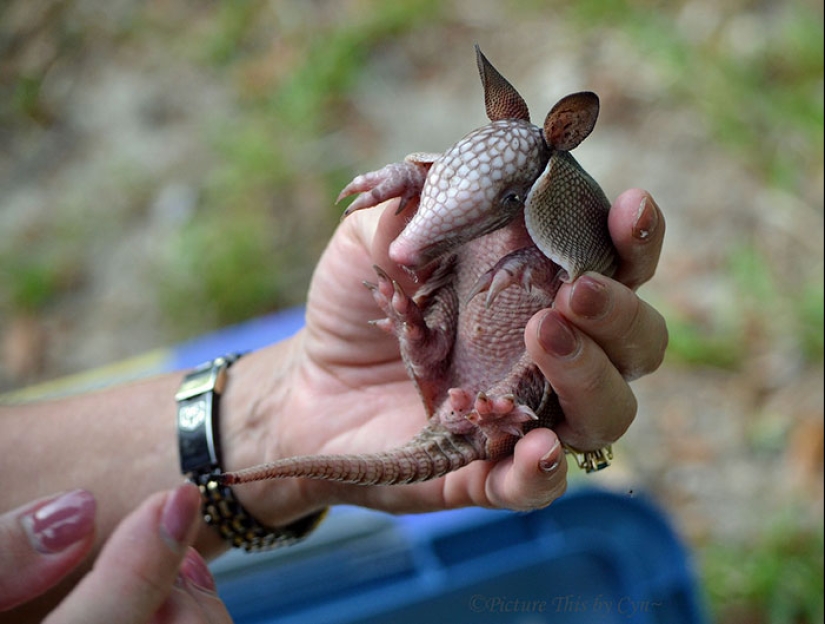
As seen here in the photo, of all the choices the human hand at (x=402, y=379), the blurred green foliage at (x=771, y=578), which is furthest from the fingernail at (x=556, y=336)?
the blurred green foliage at (x=771, y=578)

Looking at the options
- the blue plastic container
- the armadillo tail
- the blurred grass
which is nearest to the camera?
the armadillo tail

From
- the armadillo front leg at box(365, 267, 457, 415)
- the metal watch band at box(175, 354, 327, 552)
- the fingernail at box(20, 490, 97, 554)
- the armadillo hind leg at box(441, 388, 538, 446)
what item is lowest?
the metal watch band at box(175, 354, 327, 552)

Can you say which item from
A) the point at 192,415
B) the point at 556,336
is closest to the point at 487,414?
the point at 556,336

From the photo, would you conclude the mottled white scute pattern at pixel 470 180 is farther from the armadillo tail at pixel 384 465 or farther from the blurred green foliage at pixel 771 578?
the blurred green foliage at pixel 771 578

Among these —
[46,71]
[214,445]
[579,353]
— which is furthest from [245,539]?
[46,71]

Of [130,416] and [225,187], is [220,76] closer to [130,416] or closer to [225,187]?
[225,187]

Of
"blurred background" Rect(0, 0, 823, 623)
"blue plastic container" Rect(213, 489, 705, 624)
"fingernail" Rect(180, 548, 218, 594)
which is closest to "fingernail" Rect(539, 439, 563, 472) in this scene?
"fingernail" Rect(180, 548, 218, 594)

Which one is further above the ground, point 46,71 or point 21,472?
point 46,71

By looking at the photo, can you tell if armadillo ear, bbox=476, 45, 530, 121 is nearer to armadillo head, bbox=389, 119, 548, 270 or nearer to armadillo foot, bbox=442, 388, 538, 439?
armadillo head, bbox=389, 119, 548, 270
